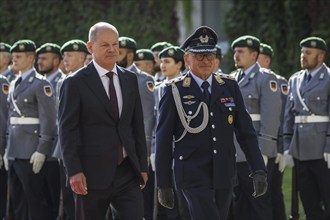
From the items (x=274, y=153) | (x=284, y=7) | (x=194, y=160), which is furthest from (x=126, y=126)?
(x=284, y=7)

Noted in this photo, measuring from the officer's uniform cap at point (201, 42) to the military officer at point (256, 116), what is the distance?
107 inches

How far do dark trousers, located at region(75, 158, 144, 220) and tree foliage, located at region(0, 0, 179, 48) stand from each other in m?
10.6

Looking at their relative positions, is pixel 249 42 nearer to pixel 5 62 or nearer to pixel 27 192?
pixel 27 192

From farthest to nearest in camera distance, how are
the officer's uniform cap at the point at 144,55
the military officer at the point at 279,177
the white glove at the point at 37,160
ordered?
the officer's uniform cap at the point at 144,55
the military officer at the point at 279,177
the white glove at the point at 37,160

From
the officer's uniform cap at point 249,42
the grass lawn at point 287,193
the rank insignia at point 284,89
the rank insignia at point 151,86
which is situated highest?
the officer's uniform cap at point 249,42

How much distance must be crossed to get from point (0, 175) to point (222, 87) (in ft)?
15.7

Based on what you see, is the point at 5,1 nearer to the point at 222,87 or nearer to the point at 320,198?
the point at 320,198

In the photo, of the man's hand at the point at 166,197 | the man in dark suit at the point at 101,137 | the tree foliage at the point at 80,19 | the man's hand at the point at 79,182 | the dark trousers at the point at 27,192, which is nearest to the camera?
the man's hand at the point at 79,182

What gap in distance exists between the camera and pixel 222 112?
25.1ft

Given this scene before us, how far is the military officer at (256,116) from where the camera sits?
10375 mm

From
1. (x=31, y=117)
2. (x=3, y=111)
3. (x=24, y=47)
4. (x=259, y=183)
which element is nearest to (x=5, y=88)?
(x=3, y=111)

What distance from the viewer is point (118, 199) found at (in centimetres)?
728

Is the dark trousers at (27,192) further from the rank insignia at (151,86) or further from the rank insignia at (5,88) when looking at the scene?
the rank insignia at (151,86)

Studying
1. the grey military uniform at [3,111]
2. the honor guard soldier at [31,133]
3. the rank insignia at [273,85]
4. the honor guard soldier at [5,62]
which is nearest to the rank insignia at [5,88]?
the grey military uniform at [3,111]
